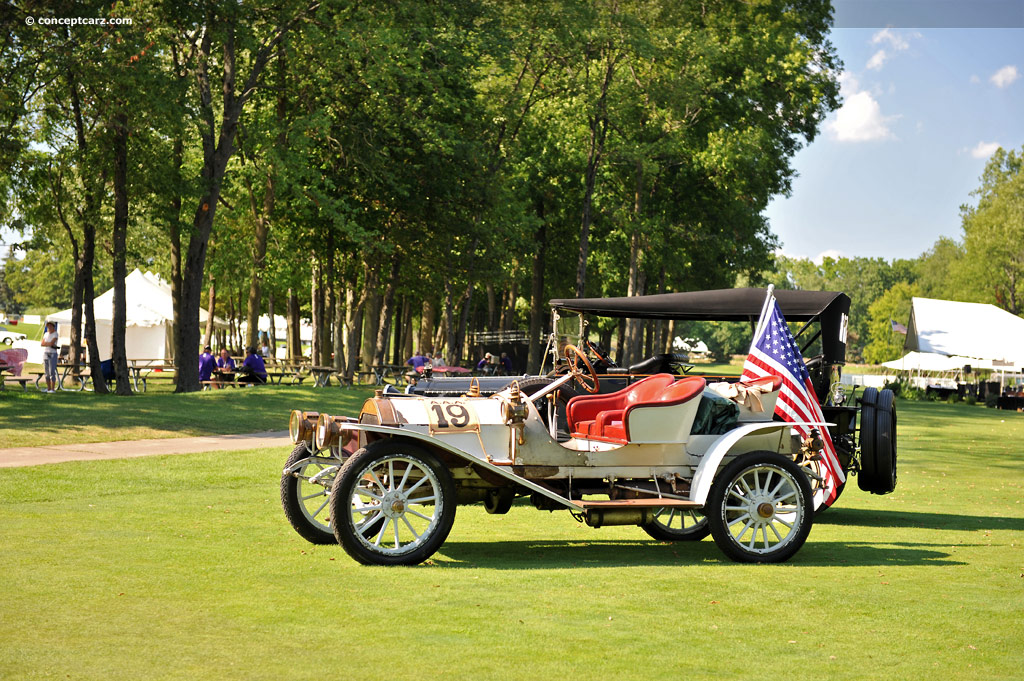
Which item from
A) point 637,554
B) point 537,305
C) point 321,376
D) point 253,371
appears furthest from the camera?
point 537,305

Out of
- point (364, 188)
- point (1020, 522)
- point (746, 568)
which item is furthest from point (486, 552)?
point (364, 188)

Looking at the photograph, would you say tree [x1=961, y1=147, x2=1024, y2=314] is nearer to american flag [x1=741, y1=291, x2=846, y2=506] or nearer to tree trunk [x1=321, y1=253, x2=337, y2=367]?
tree trunk [x1=321, y1=253, x2=337, y2=367]

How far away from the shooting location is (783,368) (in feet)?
33.5

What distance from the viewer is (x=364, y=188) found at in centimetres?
3528

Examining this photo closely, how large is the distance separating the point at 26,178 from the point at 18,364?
17.0ft

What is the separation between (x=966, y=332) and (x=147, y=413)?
45.9m

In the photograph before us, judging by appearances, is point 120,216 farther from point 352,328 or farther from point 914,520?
point 914,520

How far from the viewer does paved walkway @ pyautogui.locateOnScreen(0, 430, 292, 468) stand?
50.4ft

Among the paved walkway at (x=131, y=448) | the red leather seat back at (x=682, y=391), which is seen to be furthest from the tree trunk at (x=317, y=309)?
the red leather seat back at (x=682, y=391)

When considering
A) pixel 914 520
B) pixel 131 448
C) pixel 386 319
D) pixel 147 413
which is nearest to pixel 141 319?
pixel 386 319

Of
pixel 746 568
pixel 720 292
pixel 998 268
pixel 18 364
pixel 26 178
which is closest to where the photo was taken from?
pixel 746 568

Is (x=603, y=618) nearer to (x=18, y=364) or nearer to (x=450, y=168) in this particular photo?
(x=18, y=364)

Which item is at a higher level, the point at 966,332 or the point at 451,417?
the point at 966,332

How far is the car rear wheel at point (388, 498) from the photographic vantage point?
8453 mm
